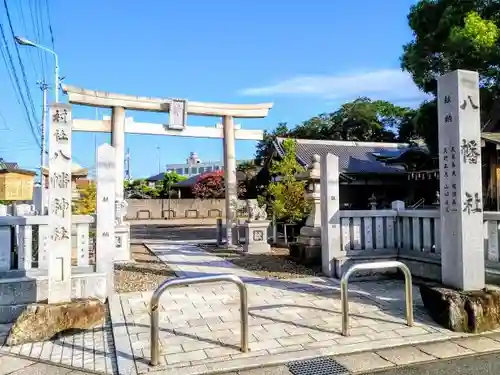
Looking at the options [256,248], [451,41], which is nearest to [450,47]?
[451,41]

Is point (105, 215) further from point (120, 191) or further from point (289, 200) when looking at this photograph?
point (289, 200)

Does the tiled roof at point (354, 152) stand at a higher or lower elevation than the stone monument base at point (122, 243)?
higher

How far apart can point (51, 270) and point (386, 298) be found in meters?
4.46

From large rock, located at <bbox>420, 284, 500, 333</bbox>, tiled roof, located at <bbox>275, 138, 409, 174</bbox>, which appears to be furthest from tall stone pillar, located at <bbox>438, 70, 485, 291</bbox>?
tiled roof, located at <bbox>275, 138, 409, 174</bbox>

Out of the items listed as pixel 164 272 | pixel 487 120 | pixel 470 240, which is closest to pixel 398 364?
pixel 470 240

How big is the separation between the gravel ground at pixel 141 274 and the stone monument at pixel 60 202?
176 centimetres

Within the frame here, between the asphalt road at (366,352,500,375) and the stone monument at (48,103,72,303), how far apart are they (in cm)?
363

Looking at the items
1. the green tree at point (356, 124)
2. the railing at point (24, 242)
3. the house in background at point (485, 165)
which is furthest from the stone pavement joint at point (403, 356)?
the green tree at point (356, 124)

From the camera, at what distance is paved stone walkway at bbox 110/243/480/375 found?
3.99 metres

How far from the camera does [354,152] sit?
23.8 meters

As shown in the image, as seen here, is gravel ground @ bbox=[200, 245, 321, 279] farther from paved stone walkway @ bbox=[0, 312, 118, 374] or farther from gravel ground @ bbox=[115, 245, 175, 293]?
paved stone walkway @ bbox=[0, 312, 118, 374]

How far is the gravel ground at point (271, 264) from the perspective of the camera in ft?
26.2

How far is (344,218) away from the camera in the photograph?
7.55 metres

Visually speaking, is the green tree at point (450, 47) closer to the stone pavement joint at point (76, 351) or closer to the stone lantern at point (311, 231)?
the stone lantern at point (311, 231)
